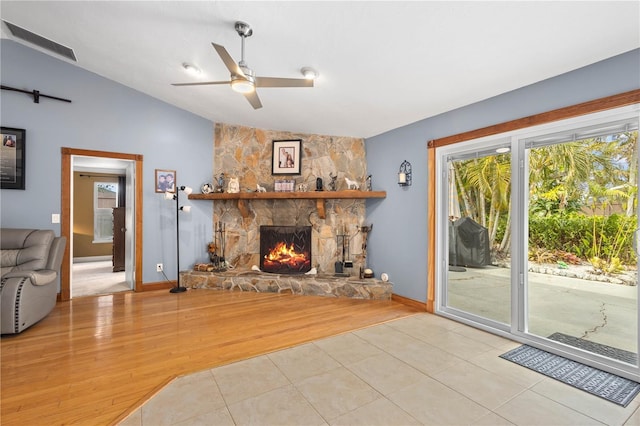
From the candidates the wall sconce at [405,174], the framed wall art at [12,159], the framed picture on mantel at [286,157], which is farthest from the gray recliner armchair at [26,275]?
the wall sconce at [405,174]

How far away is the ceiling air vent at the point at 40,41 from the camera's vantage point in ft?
11.1

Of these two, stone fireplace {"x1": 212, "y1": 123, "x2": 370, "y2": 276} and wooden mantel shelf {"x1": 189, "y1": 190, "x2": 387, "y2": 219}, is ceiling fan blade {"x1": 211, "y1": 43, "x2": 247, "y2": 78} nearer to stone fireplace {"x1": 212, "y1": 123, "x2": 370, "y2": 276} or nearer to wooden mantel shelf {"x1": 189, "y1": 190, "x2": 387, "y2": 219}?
wooden mantel shelf {"x1": 189, "y1": 190, "x2": 387, "y2": 219}

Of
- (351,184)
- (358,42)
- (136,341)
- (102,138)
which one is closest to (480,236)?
(351,184)

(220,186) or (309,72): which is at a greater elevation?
(309,72)

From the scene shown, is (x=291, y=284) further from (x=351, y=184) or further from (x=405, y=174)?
(x=405, y=174)

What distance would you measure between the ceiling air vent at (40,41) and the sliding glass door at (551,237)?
4.90m

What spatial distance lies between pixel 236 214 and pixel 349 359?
3.32m

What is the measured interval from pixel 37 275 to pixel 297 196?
314 centimetres

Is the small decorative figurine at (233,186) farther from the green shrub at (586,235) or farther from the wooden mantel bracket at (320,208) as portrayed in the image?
the green shrub at (586,235)

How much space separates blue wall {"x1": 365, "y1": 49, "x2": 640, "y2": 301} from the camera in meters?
2.41

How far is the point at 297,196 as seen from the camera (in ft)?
15.0

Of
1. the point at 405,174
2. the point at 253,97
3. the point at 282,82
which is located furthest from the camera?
the point at 405,174

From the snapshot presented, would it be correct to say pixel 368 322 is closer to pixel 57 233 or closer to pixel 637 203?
pixel 637 203

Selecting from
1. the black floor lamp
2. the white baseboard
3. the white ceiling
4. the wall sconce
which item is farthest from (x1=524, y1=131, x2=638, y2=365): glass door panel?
the white baseboard
